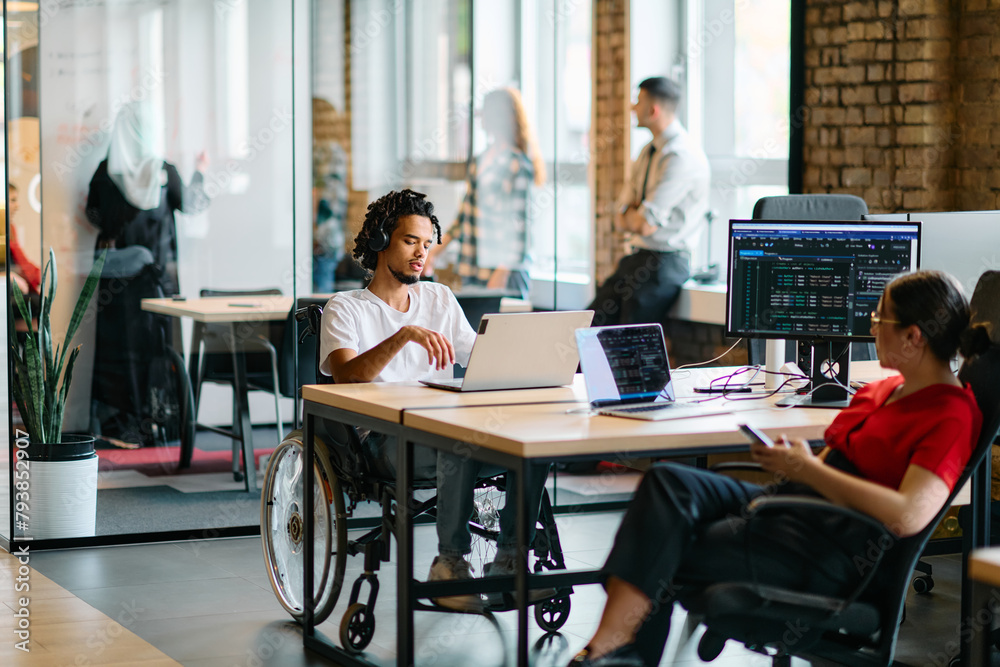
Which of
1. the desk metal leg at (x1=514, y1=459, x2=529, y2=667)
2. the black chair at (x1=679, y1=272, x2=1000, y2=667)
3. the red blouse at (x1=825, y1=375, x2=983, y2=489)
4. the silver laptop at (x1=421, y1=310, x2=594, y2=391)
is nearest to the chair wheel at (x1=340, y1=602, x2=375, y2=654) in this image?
the silver laptop at (x1=421, y1=310, x2=594, y2=391)

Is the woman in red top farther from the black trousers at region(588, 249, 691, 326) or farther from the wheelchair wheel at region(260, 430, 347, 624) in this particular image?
the black trousers at region(588, 249, 691, 326)

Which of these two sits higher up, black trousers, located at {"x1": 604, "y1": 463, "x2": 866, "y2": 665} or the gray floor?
black trousers, located at {"x1": 604, "y1": 463, "x2": 866, "y2": 665}

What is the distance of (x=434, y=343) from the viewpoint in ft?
10.6

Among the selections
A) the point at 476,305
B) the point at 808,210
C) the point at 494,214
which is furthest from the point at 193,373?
the point at 808,210

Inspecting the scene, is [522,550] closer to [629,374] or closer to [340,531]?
[629,374]

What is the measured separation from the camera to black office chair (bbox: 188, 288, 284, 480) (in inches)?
197

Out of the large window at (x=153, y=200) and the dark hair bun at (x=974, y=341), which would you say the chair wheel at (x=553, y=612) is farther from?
the large window at (x=153, y=200)

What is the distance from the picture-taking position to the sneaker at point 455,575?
126 inches

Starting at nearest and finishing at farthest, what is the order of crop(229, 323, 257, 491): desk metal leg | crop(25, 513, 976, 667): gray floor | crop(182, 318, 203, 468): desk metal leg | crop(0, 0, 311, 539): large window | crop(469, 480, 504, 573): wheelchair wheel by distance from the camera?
crop(25, 513, 976, 667): gray floor < crop(469, 480, 504, 573): wheelchair wheel < crop(0, 0, 311, 539): large window < crop(182, 318, 203, 468): desk metal leg < crop(229, 323, 257, 491): desk metal leg

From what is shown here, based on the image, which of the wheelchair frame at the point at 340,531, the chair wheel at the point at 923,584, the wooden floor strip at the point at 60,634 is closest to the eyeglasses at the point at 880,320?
the wheelchair frame at the point at 340,531

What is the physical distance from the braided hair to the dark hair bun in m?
1.63

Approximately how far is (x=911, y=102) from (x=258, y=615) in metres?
3.19

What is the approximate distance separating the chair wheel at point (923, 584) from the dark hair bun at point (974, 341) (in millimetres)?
1711

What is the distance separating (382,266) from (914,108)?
2.53 meters
